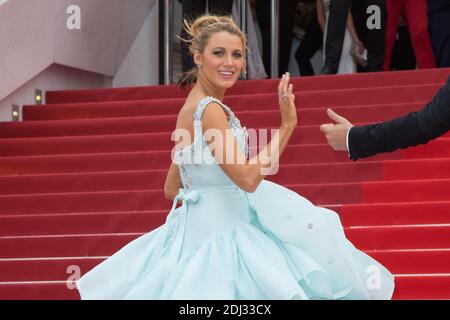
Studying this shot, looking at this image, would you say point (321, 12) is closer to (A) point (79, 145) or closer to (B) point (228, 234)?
(A) point (79, 145)

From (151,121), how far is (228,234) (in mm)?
4708

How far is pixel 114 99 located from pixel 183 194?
5.53 metres

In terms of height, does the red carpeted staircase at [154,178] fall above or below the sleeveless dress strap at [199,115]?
below

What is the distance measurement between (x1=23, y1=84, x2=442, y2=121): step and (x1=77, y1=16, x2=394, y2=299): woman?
423cm

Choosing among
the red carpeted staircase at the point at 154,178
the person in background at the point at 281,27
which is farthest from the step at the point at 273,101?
the person in background at the point at 281,27

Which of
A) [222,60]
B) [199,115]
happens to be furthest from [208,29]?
[199,115]

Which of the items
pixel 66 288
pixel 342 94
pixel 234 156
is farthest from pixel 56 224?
pixel 234 156

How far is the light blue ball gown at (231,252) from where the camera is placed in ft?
13.1

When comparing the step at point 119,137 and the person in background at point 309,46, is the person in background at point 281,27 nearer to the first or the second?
the person in background at point 309,46

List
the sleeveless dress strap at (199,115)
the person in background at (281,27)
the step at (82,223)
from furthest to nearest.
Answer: the person in background at (281,27) → the step at (82,223) → the sleeveless dress strap at (199,115)

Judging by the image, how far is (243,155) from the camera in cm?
404

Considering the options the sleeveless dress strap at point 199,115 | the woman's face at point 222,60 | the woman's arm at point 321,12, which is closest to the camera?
the sleeveless dress strap at point 199,115

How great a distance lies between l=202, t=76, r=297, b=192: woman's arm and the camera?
156 inches
